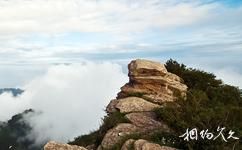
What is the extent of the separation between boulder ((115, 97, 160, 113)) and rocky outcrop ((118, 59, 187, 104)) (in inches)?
55.9

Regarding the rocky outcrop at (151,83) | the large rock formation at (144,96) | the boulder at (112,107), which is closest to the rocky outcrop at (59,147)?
the large rock formation at (144,96)

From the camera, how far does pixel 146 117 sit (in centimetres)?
2623

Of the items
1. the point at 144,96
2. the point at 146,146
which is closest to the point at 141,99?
the point at 144,96

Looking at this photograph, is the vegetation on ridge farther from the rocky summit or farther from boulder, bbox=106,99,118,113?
boulder, bbox=106,99,118,113

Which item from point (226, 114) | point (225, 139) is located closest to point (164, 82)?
point (226, 114)

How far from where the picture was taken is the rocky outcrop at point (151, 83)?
3048cm

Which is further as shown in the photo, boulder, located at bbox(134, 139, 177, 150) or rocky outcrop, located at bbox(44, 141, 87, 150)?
rocky outcrop, located at bbox(44, 141, 87, 150)

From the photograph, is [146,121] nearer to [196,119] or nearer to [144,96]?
[196,119]

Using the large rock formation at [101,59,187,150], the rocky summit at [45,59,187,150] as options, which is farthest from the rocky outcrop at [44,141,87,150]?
the large rock formation at [101,59,187,150]

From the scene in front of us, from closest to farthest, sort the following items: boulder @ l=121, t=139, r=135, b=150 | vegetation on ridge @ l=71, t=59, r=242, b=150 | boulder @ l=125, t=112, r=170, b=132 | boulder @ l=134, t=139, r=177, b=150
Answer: boulder @ l=134, t=139, r=177, b=150
vegetation on ridge @ l=71, t=59, r=242, b=150
boulder @ l=121, t=139, r=135, b=150
boulder @ l=125, t=112, r=170, b=132

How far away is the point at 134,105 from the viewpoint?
28109mm

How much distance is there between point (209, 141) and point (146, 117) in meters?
5.32

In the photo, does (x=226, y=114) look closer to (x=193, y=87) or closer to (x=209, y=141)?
(x=209, y=141)

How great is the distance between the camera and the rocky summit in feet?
80.7
